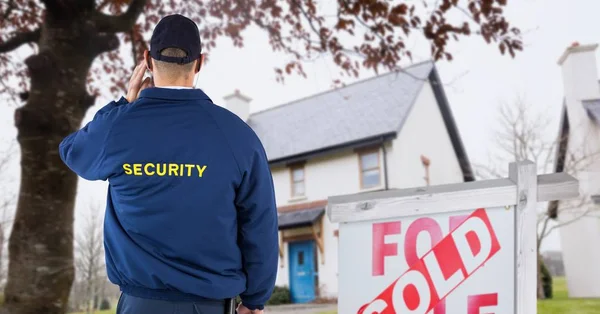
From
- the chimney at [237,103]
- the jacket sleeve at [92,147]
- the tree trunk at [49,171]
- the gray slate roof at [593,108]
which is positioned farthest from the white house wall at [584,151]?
the jacket sleeve at [92,147]

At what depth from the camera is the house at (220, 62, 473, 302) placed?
17.8m

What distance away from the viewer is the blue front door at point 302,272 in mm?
17922

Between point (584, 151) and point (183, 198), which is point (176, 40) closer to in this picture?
point (183, 198)

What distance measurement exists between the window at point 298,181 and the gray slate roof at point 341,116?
0.72 metres

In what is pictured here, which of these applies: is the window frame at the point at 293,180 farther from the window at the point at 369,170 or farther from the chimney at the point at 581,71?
the chimney at the point at 581,71

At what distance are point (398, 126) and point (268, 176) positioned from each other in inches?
631

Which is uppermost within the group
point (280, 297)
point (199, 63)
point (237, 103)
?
point (237, 103)

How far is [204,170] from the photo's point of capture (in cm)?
170

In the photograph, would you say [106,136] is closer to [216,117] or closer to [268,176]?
[216,117]

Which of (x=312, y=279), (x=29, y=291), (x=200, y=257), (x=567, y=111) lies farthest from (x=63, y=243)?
(x=567, y=111)

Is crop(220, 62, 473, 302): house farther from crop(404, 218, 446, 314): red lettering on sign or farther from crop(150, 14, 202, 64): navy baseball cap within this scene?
crop(150, 14, 202, 64): navy baseball cap

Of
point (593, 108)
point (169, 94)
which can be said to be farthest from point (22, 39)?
point (593, 108)

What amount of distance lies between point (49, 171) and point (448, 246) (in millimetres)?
3304

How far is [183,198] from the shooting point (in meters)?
1.68
